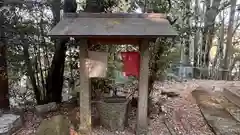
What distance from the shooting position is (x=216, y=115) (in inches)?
187

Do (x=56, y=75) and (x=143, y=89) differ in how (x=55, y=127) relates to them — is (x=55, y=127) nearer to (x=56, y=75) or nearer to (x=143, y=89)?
(x=143, y=89)

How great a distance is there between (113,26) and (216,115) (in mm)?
2830

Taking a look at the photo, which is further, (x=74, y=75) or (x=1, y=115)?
(x=74, y=75)

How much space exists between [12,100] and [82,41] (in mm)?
3098

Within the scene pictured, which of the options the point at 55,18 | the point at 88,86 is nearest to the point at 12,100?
the point at 55,18

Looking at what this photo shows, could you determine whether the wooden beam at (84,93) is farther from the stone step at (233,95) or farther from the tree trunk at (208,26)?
the tree trunk at (208,26)

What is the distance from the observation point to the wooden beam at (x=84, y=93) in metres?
3.78

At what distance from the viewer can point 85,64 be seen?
3.81m

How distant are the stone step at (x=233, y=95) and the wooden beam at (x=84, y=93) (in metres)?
3.40

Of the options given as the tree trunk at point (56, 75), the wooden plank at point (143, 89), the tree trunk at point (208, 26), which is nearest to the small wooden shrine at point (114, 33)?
the wooden plank at point (143, 89)

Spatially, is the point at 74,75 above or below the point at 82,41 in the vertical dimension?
below

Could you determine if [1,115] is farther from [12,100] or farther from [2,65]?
[12,100]

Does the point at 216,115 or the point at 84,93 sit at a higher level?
the point at 84,93

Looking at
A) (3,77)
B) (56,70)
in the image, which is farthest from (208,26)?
(3,77)
